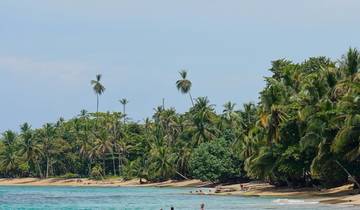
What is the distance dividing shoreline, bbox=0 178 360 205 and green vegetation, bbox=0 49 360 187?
1515 mm

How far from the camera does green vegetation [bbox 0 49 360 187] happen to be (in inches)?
2425

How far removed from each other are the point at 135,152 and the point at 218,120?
30276 millimetres

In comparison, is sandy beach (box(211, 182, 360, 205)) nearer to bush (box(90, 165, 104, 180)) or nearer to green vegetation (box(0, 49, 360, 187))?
green vegetation (box(0, 49, 360, 187))

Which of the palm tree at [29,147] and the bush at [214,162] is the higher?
the palm tree at [29,147]

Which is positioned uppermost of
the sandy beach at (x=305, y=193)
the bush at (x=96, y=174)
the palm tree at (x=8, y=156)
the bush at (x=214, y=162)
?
the palm tree at (x=8, y=156)

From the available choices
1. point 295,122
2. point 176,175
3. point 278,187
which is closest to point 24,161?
point 176,175

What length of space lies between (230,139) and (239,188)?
1444 cm

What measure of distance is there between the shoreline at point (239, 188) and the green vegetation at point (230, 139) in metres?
1.52

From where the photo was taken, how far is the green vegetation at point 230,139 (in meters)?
61.6

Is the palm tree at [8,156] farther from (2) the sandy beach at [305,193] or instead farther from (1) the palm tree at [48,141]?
(2) the sandy beach at [305,193]

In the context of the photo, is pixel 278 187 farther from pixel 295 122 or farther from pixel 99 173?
pixel 99 173

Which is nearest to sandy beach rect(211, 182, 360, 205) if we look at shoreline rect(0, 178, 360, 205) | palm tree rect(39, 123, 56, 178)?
shoreline rect(0, 178, 360, 205)

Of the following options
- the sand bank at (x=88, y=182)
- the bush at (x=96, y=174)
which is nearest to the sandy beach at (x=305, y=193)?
the sand bank at (x=88, y=182)

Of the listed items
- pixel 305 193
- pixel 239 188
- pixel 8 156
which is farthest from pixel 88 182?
pixel 305 193
